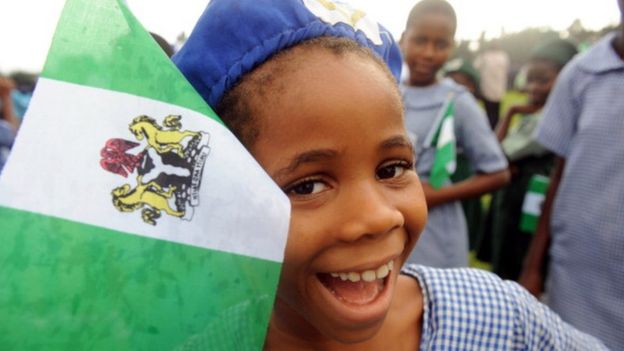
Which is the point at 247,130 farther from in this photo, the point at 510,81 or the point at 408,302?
the point at 510,81

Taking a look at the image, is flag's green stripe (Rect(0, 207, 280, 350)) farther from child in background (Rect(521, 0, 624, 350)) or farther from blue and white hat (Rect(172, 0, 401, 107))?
child in background (Rect(521, 0, 624, 350))

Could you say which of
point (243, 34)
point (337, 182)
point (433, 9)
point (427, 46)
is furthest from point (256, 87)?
point (433, 9)

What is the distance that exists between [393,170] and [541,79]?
3.88m

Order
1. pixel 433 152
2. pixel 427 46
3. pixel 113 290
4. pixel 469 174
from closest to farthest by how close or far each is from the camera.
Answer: pixel 113 290, pixel 433 152, pixel 427 46, pixel 469 174

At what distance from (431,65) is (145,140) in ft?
7.96

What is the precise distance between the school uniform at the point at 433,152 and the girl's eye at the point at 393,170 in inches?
64.7

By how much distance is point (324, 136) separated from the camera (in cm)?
96

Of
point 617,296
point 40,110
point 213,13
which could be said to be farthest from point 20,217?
point 617,296

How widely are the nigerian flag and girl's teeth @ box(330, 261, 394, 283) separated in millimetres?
195

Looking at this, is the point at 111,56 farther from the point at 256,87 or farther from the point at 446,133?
the point at 446,133

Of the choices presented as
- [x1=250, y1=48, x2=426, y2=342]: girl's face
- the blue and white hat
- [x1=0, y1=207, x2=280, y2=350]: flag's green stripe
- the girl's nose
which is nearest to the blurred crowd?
the blue and white hat

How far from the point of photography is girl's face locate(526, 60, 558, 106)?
4.55 meters

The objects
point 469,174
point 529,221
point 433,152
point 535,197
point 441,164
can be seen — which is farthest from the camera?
point 469,174

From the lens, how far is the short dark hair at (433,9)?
3.17 metres
